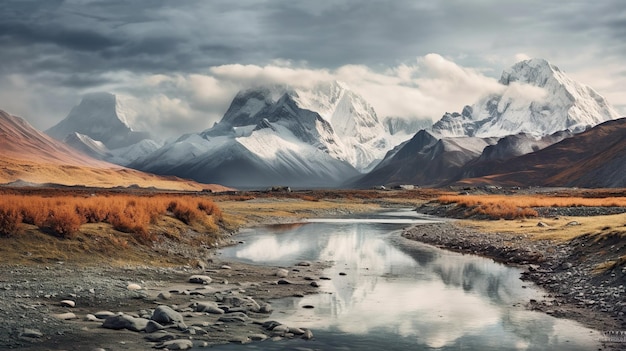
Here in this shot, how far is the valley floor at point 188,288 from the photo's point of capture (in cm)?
1970

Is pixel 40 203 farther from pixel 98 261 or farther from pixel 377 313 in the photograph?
pixel 377 313

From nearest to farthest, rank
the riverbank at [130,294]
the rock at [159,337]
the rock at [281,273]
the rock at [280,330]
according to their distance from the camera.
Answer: the rock at [159,337] < the riverbank at [130,294] < the rock at [280,330] < the rock at [281,273]

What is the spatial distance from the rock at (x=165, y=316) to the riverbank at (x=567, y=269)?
15.3 m

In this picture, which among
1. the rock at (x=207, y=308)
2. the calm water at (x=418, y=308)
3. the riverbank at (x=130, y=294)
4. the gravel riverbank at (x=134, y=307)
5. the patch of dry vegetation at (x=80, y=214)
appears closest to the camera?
the gravel riverbank at (x=134, y=307)

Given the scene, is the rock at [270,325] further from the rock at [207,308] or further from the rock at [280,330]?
→ the rock at [207,308]

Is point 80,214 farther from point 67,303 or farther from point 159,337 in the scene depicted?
point 159,337

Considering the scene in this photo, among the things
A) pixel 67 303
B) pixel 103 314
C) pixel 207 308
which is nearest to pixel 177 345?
pixel 103 314

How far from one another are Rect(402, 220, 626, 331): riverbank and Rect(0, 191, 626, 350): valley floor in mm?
54

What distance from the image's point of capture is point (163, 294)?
2570cm

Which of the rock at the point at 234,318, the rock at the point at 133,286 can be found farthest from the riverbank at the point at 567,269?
the rock at the point at 133,286

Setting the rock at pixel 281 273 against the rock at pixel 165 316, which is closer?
the rock at pixel 165 316

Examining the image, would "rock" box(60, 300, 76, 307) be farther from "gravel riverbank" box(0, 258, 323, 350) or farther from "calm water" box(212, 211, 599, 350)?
"calm water" box(212, 211, 599, 350)

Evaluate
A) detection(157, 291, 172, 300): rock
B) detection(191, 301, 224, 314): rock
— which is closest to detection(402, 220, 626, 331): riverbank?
detection(191, 301, 224, 314): rock

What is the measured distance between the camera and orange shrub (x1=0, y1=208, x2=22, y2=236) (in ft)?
102
